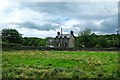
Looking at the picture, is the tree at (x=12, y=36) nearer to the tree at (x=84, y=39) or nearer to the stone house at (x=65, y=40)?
the stone house at (x=65, y=40)

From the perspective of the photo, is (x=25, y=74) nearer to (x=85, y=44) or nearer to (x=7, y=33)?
(x=85, y=44)

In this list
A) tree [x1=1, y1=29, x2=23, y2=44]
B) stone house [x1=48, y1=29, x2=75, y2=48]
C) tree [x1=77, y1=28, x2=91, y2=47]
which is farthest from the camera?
stone house [x1=48, y1=29, x2=75, y2=48]

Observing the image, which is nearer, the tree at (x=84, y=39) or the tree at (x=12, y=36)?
the tree at (x=84, y=39)

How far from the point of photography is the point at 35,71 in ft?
47.1

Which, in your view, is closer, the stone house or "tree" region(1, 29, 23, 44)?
"tree" region(1, 29, 23, 44)

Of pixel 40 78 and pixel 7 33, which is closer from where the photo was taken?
pixel 40 78

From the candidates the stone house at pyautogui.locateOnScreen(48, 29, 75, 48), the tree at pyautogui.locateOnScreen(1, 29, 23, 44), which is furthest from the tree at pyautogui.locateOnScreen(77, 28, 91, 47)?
the tree at pyautogui.locateOnScreen(1, 29, 23, 44)

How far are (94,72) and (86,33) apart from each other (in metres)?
70.9

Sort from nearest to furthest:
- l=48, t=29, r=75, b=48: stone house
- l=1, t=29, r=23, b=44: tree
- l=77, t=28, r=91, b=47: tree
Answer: l=77, t=28, r=91, b=47: tree → l=1, t=29, r=23, b=44: tree → l=48, t=29, r=75, b=48: stone house

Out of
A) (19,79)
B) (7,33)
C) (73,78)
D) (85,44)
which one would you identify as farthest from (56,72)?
(7,33)

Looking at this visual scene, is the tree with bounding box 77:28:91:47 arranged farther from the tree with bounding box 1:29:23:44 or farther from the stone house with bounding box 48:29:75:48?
the tree with bounding box 1:29:23:44

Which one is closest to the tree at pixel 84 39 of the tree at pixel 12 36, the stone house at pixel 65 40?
the stone house at pixel 65 40

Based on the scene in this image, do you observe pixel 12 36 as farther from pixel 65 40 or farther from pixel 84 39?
pixel 84 39

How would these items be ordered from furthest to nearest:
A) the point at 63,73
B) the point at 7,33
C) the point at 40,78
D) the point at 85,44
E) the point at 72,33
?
1. the point at 72,33
2. the point at 7,33
3. the point at 85,44
4. the point at 63,73
5. the point at 40,78
